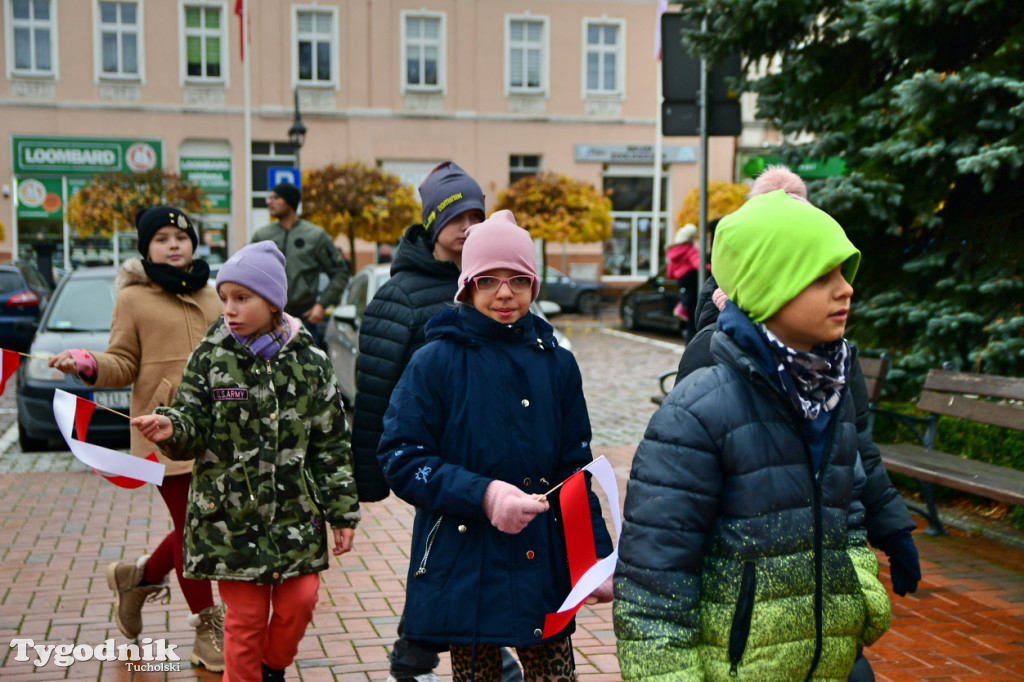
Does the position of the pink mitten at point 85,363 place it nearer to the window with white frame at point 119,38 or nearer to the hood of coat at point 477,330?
the hood of coat at point 477,330

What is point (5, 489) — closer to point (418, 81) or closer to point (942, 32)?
point (942, 32)

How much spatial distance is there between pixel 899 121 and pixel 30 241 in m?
29.4

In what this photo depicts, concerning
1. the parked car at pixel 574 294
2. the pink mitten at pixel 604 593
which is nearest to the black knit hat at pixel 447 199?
the pink mitten at pixel 604 593

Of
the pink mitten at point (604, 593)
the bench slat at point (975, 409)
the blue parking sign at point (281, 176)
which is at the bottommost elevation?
the bench slat at point (975, 409)

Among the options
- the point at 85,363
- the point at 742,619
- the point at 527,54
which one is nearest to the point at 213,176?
the point at 527,54

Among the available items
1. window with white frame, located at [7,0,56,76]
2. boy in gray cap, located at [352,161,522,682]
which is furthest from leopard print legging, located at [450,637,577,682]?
window with white frame, located at [7,0,56,76]

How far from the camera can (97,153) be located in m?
31.6

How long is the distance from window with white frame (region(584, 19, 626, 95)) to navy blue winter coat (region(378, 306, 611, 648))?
108 ft

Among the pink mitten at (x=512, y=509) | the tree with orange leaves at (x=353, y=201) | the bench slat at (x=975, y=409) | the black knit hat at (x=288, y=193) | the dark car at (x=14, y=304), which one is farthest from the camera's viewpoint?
the tree with orange leaves at (x=353, y=201)

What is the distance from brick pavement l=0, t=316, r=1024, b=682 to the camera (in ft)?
14.6

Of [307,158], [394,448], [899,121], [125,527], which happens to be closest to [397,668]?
[394,448]

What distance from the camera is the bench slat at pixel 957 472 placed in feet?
18.6

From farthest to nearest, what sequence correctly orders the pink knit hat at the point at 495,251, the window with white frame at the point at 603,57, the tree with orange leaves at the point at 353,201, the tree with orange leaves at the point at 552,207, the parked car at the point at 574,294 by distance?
the window with white frame at the point at 603,57 → the parked car at the point at 574,294 → the tree with orange leaves at the point at 552,207 → the tree with orange leaves at the point at 353,201 → the pink knit hat at the point at 495,251

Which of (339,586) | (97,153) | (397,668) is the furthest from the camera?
(97,153)
